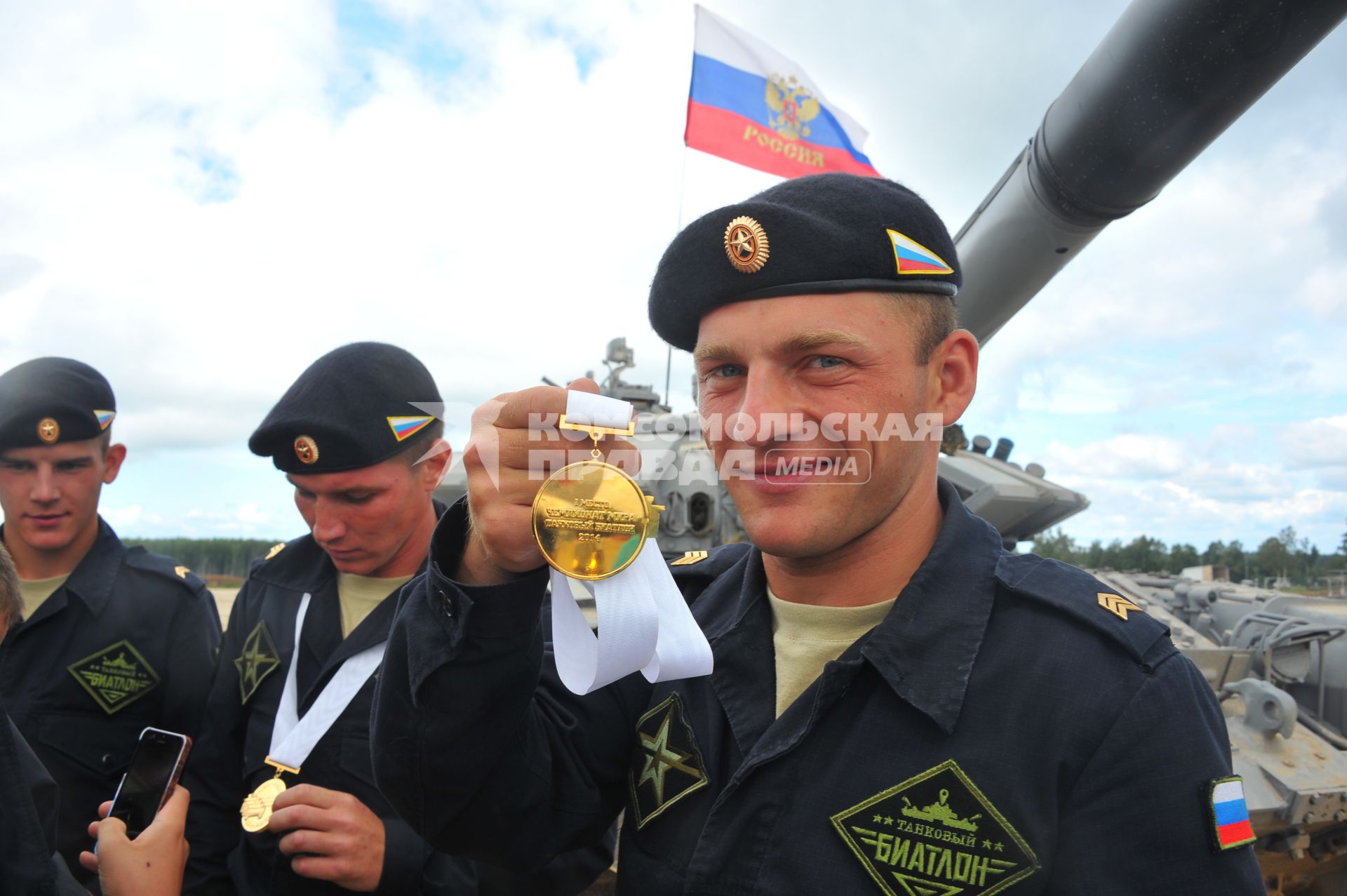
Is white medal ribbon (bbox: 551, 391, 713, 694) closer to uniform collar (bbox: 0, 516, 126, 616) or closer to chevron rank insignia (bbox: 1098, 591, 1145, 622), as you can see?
chevron rank insignia (bbox: 1098, 591, 1145, 622)

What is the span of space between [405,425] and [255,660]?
98 centimetres

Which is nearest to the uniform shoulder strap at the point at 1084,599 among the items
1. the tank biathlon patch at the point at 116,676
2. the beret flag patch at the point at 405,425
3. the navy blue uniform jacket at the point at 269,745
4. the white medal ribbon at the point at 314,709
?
the navy blue uniform jacket at the point at 269,745

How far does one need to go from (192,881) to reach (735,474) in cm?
252

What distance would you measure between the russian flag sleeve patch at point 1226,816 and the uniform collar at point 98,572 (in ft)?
12.8

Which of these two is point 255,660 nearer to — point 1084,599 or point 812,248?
point 812,248

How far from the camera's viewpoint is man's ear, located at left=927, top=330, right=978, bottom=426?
188 cm

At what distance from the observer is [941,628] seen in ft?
5.65

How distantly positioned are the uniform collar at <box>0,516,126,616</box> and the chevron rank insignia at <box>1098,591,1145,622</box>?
12.2ft

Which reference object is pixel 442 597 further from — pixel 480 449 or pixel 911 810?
pixel 911 810

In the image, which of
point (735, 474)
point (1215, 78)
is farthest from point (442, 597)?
point (1215, 78)

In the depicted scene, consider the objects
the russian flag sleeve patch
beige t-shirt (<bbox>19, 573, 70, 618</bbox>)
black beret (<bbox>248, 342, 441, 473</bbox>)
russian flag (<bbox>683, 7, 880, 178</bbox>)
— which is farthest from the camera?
russian flag (<bbox>683, 7, 880, 178</bbox>)

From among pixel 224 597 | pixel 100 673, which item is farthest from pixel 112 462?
pixel 224 597

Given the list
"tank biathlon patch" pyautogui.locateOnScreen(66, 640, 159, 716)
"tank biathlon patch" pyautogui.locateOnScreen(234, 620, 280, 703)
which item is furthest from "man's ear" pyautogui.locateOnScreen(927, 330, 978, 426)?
"tank biathlon patch" pyautogui.locateOnScreen(66, 640, 159, 716)

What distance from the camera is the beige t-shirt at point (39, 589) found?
12.3 feet
